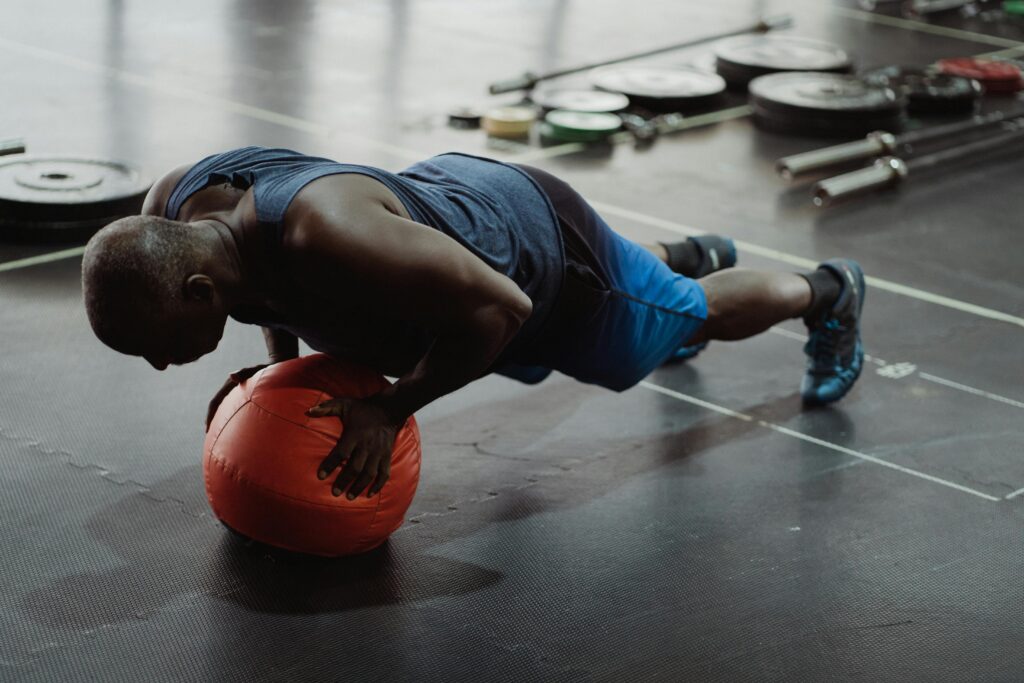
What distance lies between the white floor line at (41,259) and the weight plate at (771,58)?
11.9 ft

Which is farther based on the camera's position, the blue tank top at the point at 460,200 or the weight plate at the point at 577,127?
the weight plate at the point at 577,127

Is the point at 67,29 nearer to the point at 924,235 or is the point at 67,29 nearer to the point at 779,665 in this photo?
the point at 924,235

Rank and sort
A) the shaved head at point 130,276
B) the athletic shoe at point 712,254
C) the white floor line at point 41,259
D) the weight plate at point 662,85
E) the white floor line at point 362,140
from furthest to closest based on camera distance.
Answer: the weight plate at point 662,85 → the white floor line at point 362,140 → the white floor line at point 41,259 → the athletic shoe at point 712,254 → the shaved head at point 130,276

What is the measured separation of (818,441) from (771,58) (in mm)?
3879

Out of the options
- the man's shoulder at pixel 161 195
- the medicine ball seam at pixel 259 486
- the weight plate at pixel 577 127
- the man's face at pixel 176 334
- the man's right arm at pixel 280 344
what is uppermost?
the man's shoulder at pixel 161 195

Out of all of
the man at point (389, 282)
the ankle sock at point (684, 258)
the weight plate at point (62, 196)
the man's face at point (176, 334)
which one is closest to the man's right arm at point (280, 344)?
the man at point (389, 282)

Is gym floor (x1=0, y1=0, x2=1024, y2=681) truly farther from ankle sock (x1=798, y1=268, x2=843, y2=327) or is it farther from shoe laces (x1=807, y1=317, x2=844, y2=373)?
ankle sock (x1=798, y1=268, x2=843, y2=327)

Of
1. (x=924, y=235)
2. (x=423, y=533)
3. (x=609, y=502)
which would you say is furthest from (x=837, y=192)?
(x=423, y=533)

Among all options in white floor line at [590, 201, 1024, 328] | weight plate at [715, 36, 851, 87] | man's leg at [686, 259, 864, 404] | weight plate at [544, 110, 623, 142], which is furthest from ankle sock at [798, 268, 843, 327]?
weight plate at [715, 36, 851, 87]

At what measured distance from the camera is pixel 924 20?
→ 28.0 feet

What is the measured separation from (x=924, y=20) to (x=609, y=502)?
6.77 meters

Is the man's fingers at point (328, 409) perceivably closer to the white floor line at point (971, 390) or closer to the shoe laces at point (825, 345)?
the shoe laces at point (825, 345)

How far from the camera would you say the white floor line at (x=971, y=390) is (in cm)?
330

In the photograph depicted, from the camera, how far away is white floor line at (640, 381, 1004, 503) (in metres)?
2.86
